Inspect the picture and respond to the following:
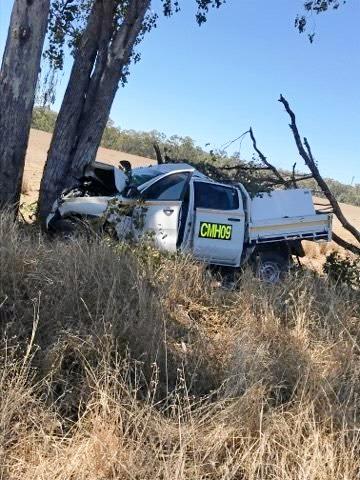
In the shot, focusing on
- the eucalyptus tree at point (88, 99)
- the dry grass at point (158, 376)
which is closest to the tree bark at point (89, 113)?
the eucalyptus tree at point (88, 99)

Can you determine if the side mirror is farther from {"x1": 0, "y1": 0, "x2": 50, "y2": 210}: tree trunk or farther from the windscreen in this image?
{"x1": 0, "y1": 0, "x2": 50, "y2": 210}: tree trunk

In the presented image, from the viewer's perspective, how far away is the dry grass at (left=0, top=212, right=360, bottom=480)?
3152 mm

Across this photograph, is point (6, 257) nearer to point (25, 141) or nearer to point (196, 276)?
point (196, 276)

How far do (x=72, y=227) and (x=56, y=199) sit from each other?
1558mm

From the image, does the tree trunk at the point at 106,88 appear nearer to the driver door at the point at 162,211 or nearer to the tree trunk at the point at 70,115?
the tree trunk at the point at 70,115

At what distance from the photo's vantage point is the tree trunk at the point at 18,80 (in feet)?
28.1

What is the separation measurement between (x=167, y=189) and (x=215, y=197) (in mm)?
907

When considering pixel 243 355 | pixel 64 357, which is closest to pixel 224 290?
pixel 243 355

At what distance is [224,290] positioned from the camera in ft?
21.9

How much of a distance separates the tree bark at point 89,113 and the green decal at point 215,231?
8.36 ft

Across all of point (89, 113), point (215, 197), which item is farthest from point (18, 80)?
point (215, 197)

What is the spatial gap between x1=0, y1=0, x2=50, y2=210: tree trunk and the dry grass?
3512 millimetres

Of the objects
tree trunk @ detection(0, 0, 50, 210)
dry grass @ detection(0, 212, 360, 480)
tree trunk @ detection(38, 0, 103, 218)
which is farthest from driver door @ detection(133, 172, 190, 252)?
dry grass @ detection(0, 212, 360, 480)

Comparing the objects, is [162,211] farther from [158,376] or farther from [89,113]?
[158,376]
